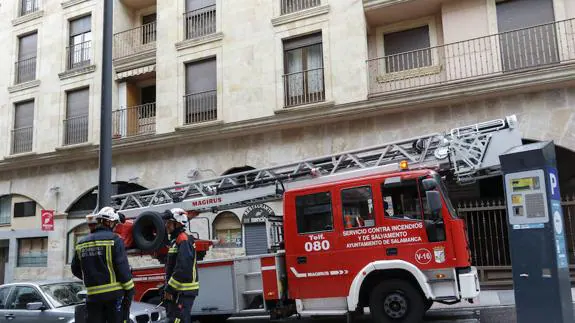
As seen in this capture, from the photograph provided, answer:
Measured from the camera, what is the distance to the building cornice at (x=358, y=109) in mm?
12750

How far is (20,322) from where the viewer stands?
26.1 ft

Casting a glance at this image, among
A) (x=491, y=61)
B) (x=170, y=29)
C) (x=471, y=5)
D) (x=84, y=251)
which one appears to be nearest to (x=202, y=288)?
(x=84, y=251)

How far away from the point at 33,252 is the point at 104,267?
1743 centimetres

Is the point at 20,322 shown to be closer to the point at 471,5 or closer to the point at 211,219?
the point at 211,219

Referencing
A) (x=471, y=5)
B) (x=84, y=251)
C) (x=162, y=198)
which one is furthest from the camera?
(x=471, y=5)

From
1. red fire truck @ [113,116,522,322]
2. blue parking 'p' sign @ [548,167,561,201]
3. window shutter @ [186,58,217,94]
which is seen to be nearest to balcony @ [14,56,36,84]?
window shutter @ [186,58,217,94]

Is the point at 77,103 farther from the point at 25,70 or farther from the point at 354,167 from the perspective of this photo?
the point at 354,167

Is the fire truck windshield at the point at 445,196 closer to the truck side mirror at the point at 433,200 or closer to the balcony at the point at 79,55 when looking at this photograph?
the truck side mirror at the point at 433,200

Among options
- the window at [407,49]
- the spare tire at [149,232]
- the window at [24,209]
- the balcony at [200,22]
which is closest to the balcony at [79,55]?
the balcony at [200,22]

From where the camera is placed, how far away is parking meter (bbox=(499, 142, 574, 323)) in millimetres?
6340

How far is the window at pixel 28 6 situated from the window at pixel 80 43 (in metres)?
2.63

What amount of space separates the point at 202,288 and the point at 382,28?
34.3 ft

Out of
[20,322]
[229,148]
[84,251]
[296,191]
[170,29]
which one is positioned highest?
[170,29]

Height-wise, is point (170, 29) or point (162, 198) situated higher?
point (170, 29)
